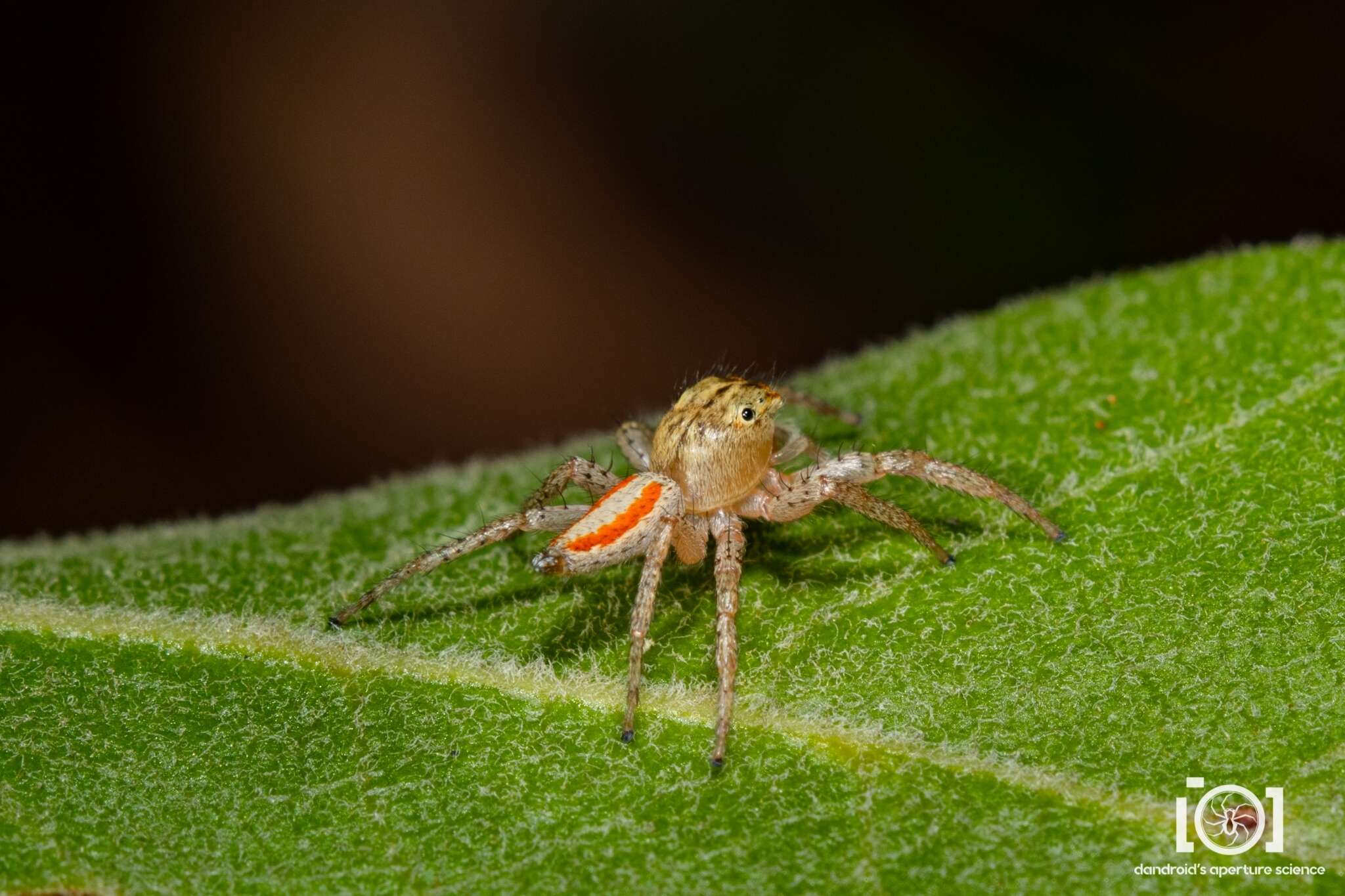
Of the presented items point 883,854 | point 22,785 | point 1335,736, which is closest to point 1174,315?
point 1335,736

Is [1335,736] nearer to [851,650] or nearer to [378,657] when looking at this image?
[851,650]

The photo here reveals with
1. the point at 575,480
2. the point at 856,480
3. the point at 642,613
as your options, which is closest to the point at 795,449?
the point at 856,480

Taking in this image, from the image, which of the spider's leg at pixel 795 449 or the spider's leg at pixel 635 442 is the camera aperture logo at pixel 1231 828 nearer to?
the spider's leg at pixel 795 449

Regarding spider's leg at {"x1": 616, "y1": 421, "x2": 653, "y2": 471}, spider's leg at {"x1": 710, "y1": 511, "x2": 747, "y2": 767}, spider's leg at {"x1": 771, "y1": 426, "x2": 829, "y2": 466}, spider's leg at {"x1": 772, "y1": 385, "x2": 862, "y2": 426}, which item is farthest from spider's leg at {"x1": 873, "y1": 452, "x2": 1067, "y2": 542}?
spider's leg at {"x1": 616, "y1": 421, "x2": 653, "y2": 471}

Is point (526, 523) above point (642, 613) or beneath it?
above

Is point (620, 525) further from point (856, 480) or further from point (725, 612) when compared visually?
point (856, 480)

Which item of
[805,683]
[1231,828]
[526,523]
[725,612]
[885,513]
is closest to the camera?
[1231,828]

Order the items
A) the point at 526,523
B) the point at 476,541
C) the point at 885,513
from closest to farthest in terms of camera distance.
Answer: the point at 885,513 < the point at 476,541 < the point at 526,523
